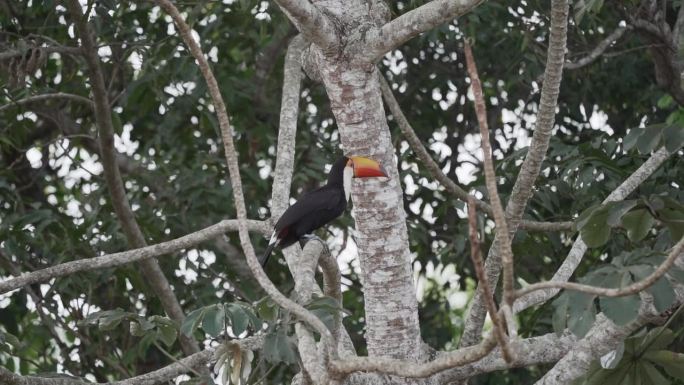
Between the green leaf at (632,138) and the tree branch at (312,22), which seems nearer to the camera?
the tree branch at (312,22)

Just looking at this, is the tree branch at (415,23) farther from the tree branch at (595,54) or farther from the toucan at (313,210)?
the tree branch at (595,54)

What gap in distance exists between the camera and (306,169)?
5.53 meters

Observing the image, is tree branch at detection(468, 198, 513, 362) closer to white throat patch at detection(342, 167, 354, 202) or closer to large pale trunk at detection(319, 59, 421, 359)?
large pale trunk at detection(319, 59, 421, 359)

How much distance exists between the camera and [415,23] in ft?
10.4

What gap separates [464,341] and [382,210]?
1.94 ft

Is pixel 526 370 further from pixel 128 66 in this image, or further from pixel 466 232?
pixel 128 66

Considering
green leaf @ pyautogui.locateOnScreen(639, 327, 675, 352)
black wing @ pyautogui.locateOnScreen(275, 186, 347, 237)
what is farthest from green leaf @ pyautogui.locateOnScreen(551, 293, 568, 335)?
black wing @ pyautogui.locateOnScreen(275, 186, 347, 237)

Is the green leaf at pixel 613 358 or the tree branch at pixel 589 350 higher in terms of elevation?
the tree branch at pixel 589 350

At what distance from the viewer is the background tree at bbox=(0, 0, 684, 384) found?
3066 millimetres

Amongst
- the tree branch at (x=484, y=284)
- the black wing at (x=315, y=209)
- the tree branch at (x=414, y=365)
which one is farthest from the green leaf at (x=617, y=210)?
the black wing at (x=315, y=209)

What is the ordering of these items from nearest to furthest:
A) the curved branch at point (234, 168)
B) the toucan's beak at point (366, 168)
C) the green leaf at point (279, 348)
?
the curved branch at point (234, 168)
the green leaf at point (279, 348)
the toucan's beak at point (366, 168)

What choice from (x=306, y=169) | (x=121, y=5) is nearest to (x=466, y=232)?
(x=306, y=169)

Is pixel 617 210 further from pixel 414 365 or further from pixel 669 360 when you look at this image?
pixel 414 365

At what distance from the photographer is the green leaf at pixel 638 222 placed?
293cm
